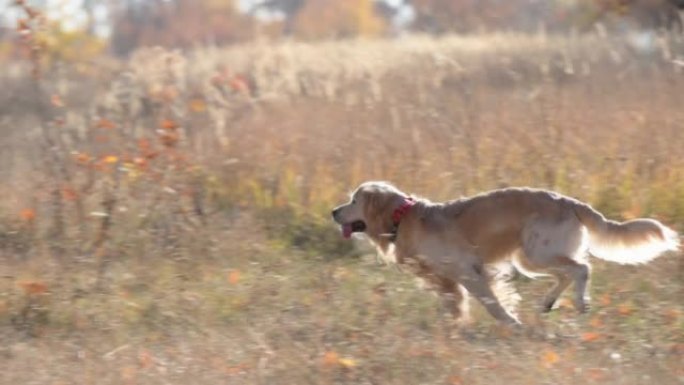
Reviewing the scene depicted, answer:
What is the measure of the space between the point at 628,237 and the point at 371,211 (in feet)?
5.19

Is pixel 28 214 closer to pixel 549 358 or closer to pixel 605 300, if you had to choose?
pixel 605 300

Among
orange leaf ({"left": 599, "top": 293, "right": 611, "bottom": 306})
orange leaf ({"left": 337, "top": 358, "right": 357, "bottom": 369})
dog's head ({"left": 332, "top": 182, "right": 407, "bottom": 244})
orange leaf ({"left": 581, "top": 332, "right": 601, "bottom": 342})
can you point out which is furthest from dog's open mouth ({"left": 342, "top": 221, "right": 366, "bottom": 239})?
orange leaf ({"left": 337, "top": 358, "right": 357, "bottom": 369})

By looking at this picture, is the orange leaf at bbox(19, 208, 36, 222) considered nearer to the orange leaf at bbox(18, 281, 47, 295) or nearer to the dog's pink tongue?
the orange leaf at bbox(18, 281, 47, 295)

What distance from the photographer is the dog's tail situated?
7.11 meters

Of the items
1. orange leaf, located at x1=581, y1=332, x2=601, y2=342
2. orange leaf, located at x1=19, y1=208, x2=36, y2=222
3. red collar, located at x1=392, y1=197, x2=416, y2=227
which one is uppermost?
red collar, located at x1=392, y1=197, x2=416, y2=227

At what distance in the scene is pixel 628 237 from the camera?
7.12 m

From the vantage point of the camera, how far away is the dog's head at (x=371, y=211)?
7582 millimetres

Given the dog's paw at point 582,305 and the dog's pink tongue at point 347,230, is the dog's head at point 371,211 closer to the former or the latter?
the dog's pink tongue at point 347,230

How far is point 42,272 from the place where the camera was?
302 inches

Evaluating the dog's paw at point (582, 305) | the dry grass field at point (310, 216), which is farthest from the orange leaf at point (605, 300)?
the dog's paw at point (582, 305)

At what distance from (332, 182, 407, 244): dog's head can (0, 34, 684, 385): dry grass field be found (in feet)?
1.21

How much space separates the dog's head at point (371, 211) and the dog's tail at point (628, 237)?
114 centimetres

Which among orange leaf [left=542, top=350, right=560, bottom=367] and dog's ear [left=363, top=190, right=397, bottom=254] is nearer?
orange leaf [left=542, top=350, right=560, bottom=367]

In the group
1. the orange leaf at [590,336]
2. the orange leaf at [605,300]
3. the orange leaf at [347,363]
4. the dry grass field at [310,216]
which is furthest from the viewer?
the orange leaf at [605,300]
